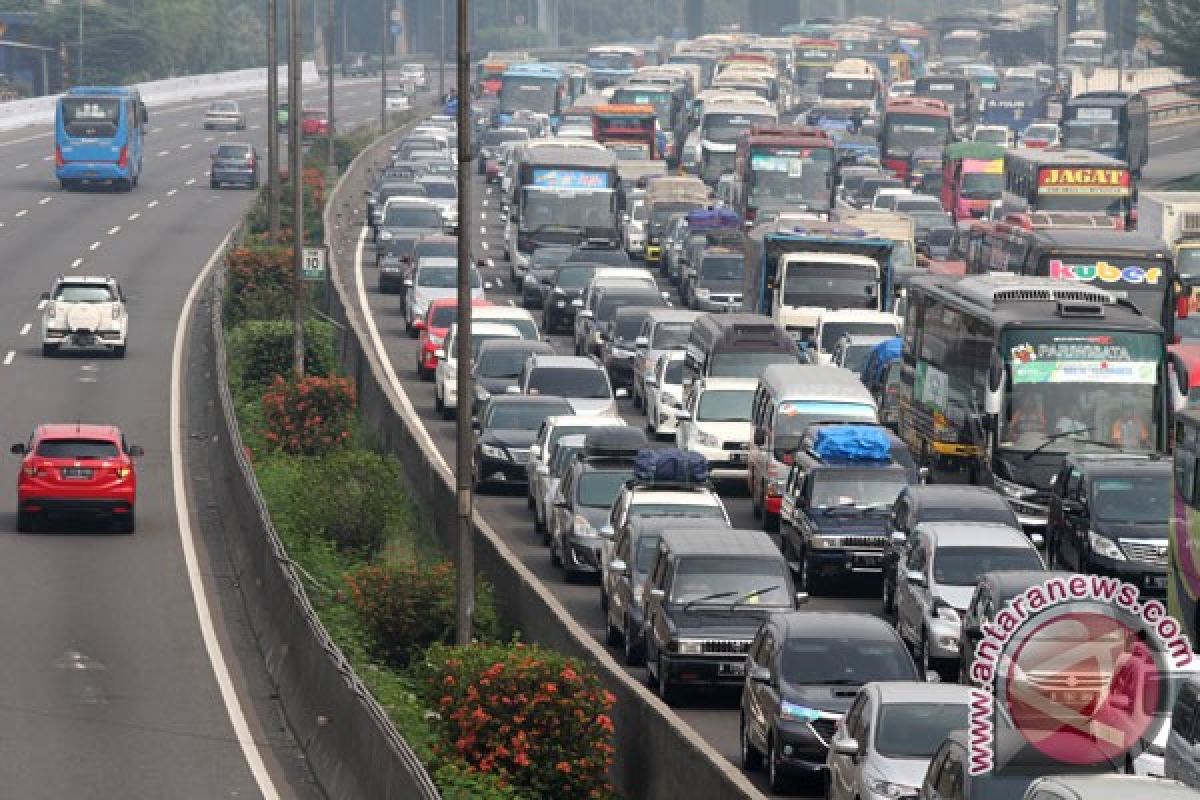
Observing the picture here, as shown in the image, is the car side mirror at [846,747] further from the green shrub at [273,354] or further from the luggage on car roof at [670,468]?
the green shrub at [273,354]

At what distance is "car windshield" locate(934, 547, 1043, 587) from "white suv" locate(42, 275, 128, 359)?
31991 millimetres

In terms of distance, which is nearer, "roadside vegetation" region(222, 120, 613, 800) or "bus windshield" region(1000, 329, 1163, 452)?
"roadside vegetation" region(222, 120, 613, 800)

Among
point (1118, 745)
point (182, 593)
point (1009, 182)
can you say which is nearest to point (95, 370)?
point (182, 593)

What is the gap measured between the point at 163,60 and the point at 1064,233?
133348 millimetres

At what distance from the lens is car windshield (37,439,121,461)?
41125 millimetres

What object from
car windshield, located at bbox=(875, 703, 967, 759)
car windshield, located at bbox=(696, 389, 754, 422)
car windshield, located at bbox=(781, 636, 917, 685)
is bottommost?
car windshield, located at bbox=(696, 389, 754, 422)

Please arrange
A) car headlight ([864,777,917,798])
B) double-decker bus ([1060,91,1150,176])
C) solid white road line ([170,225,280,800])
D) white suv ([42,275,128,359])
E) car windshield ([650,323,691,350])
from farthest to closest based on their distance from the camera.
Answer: double-decker bus ([1060,91,1150,176]), white suv ([42,275,128,359]), car windshield ([650,323,691,350]), solid white road line ([170,225,280,800]), car headlight ([864,777,917,798])

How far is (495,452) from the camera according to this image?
4425 centimetres

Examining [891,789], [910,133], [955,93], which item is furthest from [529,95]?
[891,789]

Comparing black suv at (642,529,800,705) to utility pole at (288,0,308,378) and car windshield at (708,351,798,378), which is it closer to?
car windshield at (708,351,798,378)

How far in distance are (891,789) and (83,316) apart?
4058cm

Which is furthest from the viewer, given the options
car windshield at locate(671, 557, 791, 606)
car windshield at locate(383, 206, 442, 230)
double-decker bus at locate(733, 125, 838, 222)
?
car windshield at locate(383, 206, 442, 230)

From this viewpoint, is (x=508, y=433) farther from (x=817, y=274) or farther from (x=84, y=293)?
(x=84, y=293)

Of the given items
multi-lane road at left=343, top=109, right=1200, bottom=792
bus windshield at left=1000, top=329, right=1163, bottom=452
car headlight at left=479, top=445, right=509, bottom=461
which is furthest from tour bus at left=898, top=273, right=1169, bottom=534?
car headlight at left=479, top=445, right=509, bottom=461
